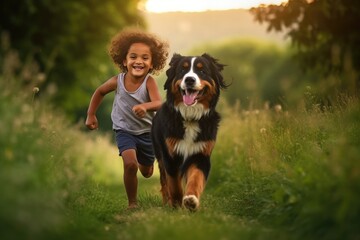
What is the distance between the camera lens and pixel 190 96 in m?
7.41

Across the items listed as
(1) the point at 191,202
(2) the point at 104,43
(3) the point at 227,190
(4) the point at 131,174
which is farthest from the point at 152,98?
(2) the point at 104,43

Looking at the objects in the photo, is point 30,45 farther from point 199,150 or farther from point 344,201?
point 344,201

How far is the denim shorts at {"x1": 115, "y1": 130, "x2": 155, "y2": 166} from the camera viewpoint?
8.07m

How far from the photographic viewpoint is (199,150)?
742 centimetres

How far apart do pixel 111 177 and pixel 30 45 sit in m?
5.28

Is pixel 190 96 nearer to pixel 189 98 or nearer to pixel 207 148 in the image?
pixel 189 98

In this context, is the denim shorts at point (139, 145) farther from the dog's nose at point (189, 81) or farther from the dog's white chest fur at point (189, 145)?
the dog's nose at point (189, 81)

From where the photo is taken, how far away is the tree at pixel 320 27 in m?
11.5

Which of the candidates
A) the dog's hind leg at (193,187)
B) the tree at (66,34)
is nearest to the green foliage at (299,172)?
the dog's hind leg at (193,187)

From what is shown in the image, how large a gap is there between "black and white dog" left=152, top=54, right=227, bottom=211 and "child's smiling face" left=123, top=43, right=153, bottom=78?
0.77 meters

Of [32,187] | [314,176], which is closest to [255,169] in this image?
[314,176]

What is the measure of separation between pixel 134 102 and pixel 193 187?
173 centimetres

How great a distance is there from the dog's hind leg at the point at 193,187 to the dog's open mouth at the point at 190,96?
2.29ft

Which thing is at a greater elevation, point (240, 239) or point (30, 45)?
point (30, 45)
